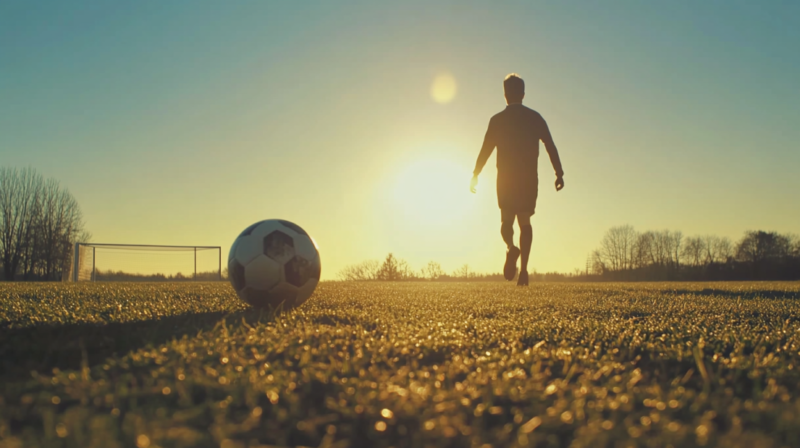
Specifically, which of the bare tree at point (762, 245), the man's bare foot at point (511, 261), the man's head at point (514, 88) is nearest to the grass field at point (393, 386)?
the man's bare foot at point (511, 261)

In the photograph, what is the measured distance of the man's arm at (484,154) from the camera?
847 cm

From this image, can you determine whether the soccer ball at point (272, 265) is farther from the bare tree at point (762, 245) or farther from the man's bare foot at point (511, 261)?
the bare tree at point (762, 245)

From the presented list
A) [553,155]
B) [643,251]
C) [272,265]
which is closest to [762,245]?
[643,251]

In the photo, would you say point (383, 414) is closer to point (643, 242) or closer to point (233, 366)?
point (233, 366)

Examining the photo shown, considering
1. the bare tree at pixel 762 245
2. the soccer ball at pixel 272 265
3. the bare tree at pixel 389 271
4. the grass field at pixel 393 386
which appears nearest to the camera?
the grass field at pixel 393 386

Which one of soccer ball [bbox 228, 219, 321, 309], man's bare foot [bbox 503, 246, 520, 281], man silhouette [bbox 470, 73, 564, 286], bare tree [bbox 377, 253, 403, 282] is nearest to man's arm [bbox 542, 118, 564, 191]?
man silhouette [bbox 470, 73, 564, 286]

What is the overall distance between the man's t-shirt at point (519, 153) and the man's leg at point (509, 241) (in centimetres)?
18

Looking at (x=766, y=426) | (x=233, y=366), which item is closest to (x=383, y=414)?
(x=233, y=366)

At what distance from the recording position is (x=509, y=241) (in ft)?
26.8

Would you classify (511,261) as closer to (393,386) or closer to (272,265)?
(272,265)

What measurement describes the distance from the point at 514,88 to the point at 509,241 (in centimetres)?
258

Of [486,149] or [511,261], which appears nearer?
[511,261]

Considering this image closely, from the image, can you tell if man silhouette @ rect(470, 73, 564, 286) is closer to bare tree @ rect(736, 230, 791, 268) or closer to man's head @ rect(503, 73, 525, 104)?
man's head @ rect(503, 73, 525, 104)

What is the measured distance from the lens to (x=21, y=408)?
4.54 ft
